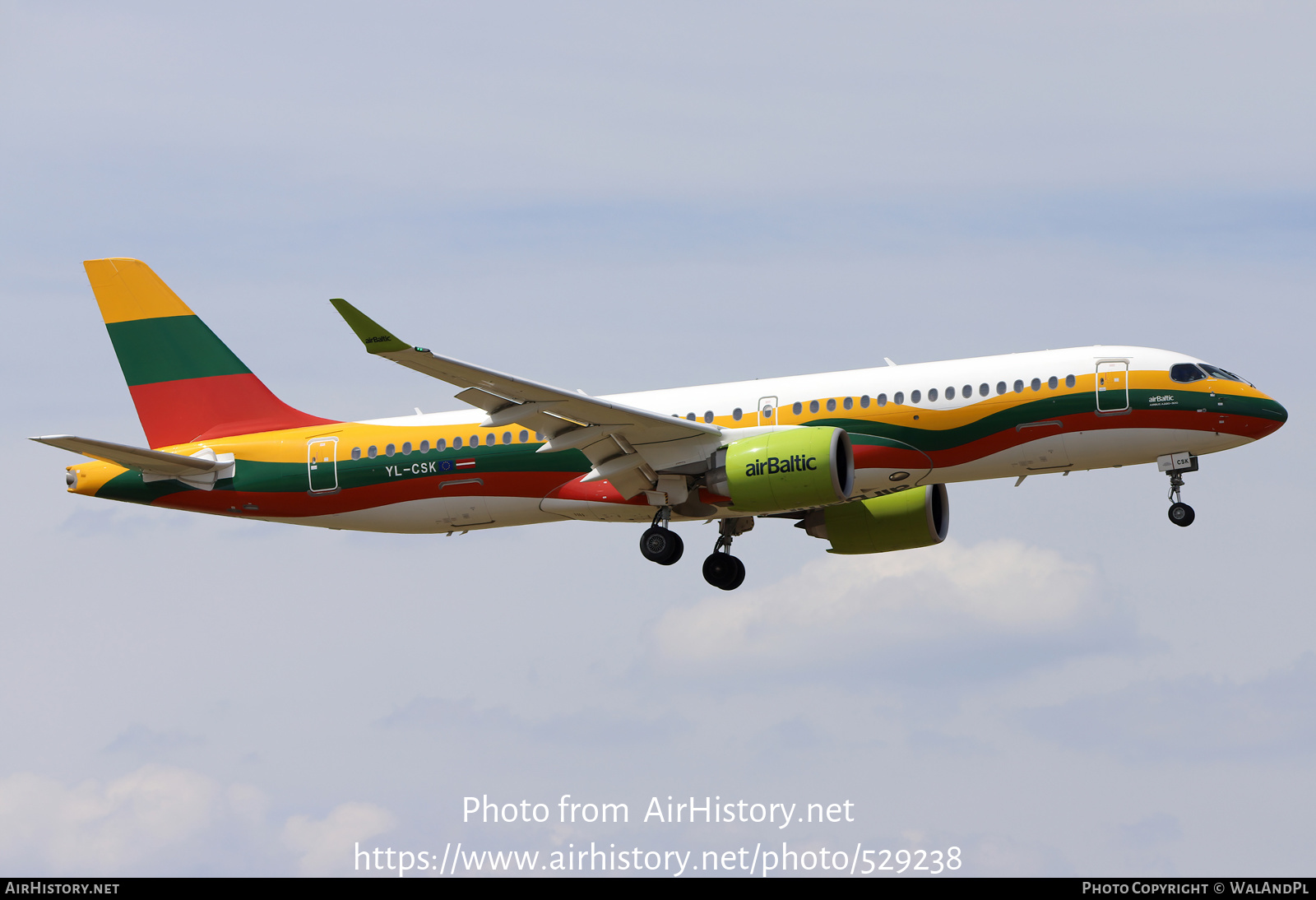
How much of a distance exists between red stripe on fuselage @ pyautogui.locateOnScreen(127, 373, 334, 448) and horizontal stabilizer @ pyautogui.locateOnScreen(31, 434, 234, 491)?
52.7 inches

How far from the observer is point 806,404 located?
38469mm

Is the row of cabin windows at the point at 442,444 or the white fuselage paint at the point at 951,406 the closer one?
the white fuselage paint at the point at 951,406

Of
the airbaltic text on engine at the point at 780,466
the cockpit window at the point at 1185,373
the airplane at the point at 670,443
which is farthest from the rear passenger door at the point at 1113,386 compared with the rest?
the airbaltic text on engine at the point at 780,466

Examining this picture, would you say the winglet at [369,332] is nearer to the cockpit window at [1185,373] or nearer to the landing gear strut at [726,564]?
the landing gear strut at [726,564]

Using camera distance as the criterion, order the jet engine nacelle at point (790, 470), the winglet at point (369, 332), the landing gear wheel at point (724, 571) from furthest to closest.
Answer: the landing gear wheel at point (724, 571) < the jet engine nacelle at point (790, 470) < the winglet at point (369, 332)

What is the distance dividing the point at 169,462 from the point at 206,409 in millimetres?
2984

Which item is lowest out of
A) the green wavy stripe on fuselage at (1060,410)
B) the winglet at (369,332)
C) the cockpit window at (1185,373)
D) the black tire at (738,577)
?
the black tire at (738,577)

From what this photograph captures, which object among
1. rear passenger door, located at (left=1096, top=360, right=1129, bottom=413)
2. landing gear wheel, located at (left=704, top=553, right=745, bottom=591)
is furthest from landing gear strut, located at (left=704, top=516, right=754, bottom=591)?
rear passenger door, located at (left=1096, top=360, right=1129, bottom=413)

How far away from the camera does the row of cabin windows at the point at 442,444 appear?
40.4 meters

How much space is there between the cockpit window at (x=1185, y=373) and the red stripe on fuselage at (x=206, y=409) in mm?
22584

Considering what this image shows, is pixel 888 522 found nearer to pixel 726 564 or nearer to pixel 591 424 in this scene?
pixel 726 564

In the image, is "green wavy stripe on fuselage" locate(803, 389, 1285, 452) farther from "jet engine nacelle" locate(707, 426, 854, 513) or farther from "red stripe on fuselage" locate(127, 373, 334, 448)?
"red stripe on fuselage" locate(127, 373, 334, 448)

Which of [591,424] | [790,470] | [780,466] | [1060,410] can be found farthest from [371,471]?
[1060,410]

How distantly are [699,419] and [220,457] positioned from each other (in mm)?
13233
